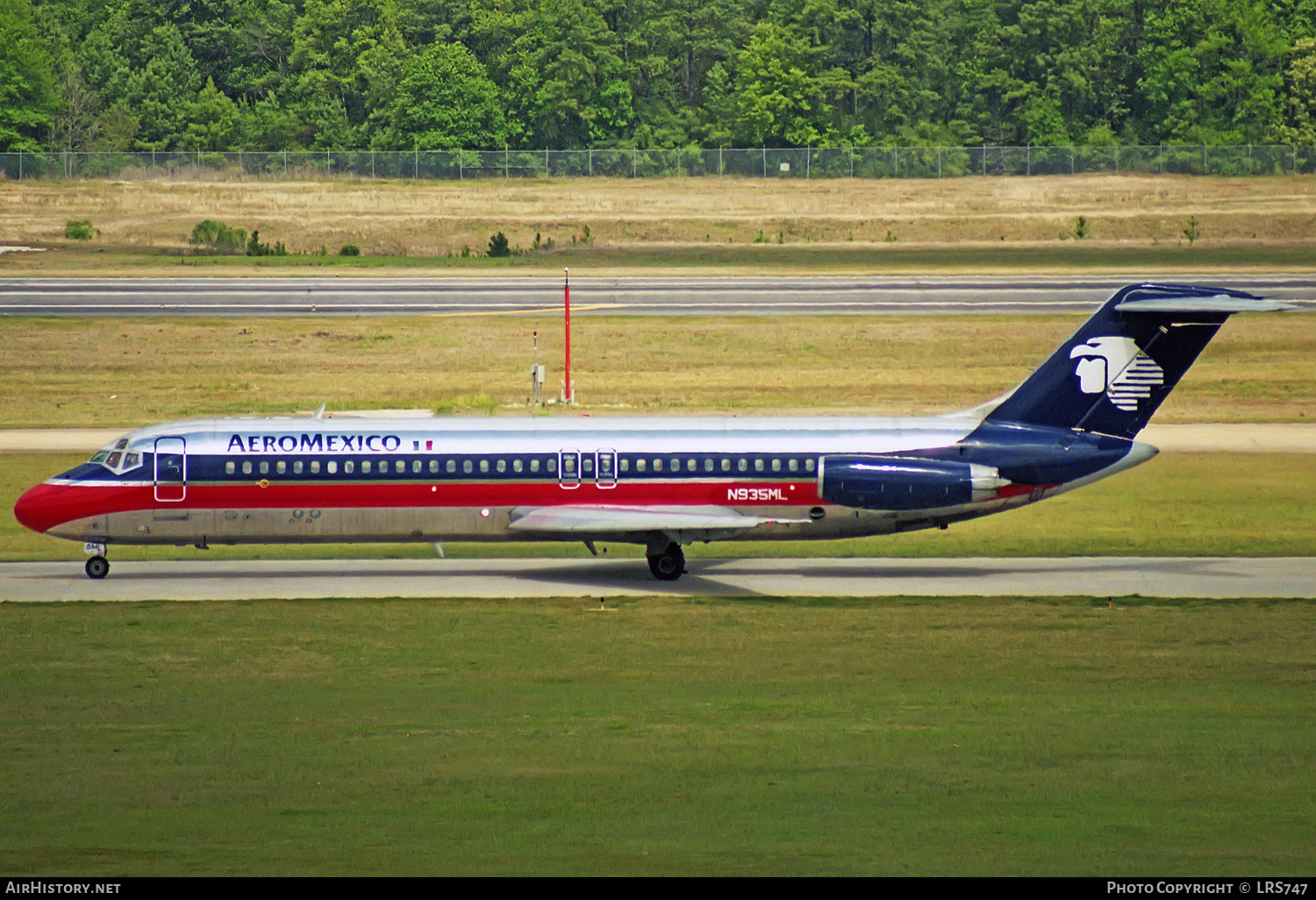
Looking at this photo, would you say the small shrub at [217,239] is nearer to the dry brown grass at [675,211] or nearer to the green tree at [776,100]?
the dry brown grass at [675,211]

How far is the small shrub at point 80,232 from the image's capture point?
94438mm

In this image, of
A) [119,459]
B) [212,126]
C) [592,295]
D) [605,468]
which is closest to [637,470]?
[605,468]

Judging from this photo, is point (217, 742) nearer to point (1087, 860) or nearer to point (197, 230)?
point (1087, 860)

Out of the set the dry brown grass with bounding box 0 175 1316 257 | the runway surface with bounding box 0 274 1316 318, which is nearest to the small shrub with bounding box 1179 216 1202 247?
the dry brown grass with bounding box 0 175 1316 257

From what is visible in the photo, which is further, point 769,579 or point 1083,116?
point 1083,116

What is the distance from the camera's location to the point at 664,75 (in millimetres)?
126938

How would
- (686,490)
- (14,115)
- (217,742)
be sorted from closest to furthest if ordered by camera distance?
(217,742) < (686,490) < (14,115)

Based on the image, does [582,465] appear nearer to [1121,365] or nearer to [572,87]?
[1121,365]

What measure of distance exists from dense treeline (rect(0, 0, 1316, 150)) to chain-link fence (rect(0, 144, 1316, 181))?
549 centimetres

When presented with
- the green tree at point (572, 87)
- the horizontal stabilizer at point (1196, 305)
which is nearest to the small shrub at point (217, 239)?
the green tree at point (572, 87)

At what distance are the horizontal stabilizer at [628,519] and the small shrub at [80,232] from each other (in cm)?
7061

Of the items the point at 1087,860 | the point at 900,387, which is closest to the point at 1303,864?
the point at 1087,860

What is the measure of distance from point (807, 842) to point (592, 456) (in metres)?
17.3

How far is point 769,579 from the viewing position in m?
32.5
